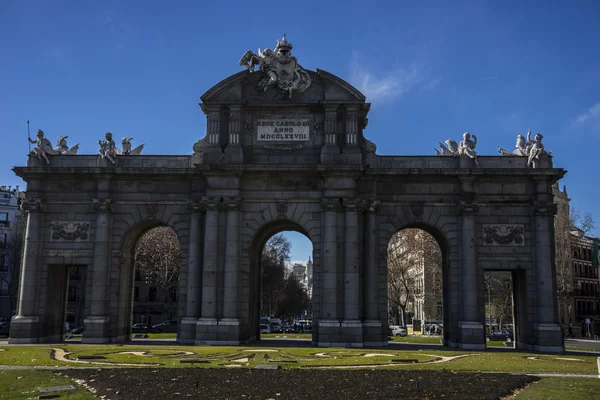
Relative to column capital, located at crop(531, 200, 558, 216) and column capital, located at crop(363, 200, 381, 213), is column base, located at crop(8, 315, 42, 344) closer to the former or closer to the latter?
column capital, located at crop(363, 200, 381, 213)

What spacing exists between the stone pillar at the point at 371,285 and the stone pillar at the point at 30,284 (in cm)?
2185

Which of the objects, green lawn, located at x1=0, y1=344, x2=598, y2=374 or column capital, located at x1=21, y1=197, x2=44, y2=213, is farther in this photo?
column capital, located at x1=21, y1=197, x2=44, y2=213

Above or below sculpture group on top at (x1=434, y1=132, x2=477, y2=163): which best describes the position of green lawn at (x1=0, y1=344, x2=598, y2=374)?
below

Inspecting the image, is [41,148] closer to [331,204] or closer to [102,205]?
[102,205]

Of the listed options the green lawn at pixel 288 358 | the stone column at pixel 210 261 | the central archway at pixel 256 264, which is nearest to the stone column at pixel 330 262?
the central archway at pixel 256 264

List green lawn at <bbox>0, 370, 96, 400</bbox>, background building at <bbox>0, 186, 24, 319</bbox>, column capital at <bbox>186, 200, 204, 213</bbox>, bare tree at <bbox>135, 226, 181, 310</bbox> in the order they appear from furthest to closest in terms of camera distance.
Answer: background building at <bbox>0, 186, 24, 319</bbox>
bare tree at <bbox>135, 226, 181, 310</bbox>
column capital at <bbox>186, 200, 204, 213</bbox>
green lawn at <bbox>0, 370, 96, 400</bbox>

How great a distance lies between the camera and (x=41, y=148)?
4275cm

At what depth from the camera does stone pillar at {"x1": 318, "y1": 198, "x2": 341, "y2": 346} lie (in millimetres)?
38625

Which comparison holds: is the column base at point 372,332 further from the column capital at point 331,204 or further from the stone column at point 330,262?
the column capital at point 331,204

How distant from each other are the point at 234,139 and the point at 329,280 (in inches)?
447

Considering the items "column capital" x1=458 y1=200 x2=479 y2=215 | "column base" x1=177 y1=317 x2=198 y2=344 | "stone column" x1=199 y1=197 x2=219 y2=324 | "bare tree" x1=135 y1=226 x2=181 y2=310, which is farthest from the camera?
"bare tree" x1=135 y1=226 x2=181 y2=310

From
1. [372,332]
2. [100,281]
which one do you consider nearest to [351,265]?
[372,332]

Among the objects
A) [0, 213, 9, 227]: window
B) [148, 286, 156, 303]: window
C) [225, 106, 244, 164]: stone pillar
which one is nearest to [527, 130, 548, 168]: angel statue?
[225, 106, 244, 164]: stone pillar

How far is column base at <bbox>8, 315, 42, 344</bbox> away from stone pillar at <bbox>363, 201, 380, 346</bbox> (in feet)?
71.3
